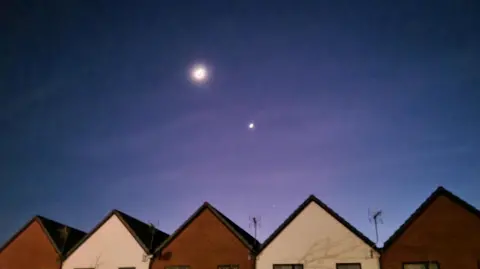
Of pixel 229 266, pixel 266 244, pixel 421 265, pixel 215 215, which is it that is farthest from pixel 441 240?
pixel 215 215

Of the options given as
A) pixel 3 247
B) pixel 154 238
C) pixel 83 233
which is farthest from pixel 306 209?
pixel 3 247

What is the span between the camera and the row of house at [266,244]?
23.8 m

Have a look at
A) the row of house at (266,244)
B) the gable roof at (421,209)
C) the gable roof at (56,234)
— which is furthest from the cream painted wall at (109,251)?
the gable roof at (421,209)

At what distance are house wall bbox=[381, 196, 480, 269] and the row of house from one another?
2.1 inches

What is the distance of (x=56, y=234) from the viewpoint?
33656 millimetres

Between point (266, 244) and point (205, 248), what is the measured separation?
4766 mm

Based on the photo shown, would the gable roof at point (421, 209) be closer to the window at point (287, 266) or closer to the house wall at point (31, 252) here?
the window at point (287, 266)

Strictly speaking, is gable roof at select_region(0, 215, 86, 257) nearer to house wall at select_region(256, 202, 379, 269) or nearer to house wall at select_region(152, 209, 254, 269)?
house wall at select_region(152, 209, 254, 269)

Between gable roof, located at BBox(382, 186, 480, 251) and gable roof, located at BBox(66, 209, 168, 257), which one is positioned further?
gable roof, located at BBox(66, 209, 168, 257)

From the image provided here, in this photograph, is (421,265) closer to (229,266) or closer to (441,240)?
(441,240)

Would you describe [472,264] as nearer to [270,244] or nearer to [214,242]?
[270,244]

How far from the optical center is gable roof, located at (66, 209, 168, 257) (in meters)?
30.2

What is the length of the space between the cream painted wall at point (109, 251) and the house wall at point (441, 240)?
18.6 metres

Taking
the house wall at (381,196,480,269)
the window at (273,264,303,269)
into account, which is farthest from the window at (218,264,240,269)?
the house wall at (381,196,480,269)
